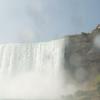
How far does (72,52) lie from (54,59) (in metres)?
3.49

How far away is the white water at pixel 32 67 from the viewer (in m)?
65.0

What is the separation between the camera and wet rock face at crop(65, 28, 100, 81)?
6375 cm

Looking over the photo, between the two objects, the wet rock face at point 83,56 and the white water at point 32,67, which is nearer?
the wet rock face at point 83,56

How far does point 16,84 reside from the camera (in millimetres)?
65625

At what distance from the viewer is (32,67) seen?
65625 millimetres

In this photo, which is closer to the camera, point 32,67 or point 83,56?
point 83,56

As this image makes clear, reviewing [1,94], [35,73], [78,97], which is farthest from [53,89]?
[78,97]

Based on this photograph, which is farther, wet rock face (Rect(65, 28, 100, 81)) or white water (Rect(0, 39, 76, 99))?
white water (Rect(0, 39, 76, 99))

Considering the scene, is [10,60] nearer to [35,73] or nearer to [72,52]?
[35,73]

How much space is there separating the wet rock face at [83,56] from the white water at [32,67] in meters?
1.79

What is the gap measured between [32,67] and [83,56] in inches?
368

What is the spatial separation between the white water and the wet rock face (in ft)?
5.87

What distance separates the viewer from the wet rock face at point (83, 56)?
63.8m

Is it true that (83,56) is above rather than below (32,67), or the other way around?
above
